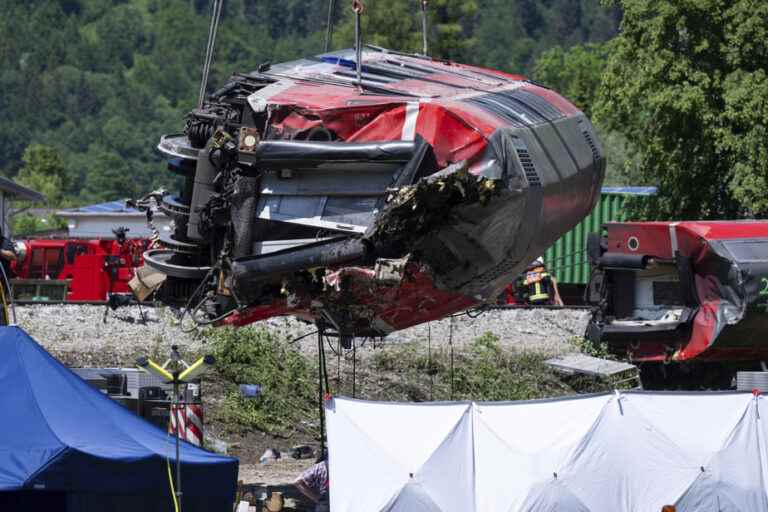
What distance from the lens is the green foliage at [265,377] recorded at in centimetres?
2123

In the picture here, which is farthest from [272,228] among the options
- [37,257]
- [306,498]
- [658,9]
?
[37,257]

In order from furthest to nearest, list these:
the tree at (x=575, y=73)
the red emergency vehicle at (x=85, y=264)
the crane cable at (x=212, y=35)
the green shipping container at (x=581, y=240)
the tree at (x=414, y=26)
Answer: the tree at (x=575, y=73), the tree at (x=414, y=26), the green shipping container at (x=581, y=240), the red emergency vehicle at (x=85, y=264), the crane cable at (x=212, y=35)

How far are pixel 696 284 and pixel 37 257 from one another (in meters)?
20.4

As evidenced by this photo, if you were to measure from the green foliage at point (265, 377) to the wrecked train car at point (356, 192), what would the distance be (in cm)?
584

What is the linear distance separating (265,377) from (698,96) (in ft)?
40.0

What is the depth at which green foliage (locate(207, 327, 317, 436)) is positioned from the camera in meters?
21.2

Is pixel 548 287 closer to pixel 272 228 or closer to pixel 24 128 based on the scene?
pixel 272 228

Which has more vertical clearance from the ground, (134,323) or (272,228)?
(272,228)

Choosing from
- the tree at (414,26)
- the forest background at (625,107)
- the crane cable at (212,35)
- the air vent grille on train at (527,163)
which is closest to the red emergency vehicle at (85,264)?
the forest background at (625,107)

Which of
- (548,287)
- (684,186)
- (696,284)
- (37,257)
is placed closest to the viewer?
(696,284)

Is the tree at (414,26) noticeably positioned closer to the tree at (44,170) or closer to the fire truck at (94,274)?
the fire truck at (94,274)

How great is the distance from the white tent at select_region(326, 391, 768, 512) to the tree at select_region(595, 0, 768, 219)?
16504 millimetres

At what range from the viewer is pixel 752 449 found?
1368cm

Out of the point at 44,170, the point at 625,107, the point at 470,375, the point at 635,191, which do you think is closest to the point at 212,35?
the point at 470,375
